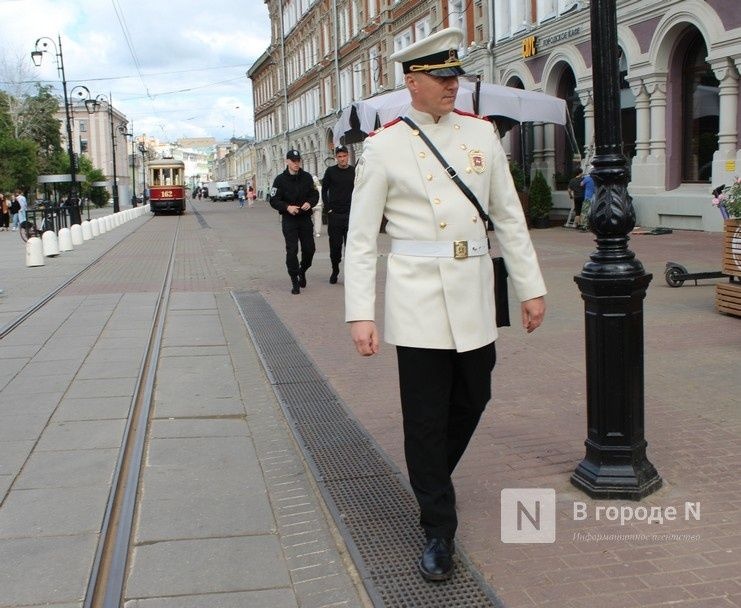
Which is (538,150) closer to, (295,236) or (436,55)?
(295,236)

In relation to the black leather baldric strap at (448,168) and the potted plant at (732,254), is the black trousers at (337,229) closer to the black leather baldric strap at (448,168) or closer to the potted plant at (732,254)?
the potted plant at (732,254)

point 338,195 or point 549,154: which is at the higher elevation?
point 549,154

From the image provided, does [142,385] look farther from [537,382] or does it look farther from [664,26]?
[664,26]

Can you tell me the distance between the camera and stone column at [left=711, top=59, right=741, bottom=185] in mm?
17688

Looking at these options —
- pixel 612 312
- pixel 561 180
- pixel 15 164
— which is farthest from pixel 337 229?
pixel 15 164

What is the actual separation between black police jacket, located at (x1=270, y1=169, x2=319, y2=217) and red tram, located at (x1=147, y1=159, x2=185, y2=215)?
4103cm

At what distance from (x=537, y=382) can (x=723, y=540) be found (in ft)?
9.09

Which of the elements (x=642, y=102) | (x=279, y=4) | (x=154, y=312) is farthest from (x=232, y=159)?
(x=154, y=312)

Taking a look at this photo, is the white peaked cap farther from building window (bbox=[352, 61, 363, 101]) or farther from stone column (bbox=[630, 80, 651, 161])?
building window (bbox=[352, 61, 363, 101])

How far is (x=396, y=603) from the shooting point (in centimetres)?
307

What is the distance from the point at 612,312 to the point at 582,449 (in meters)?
1.03

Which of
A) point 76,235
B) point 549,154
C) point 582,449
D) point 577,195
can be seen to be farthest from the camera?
point 549,154

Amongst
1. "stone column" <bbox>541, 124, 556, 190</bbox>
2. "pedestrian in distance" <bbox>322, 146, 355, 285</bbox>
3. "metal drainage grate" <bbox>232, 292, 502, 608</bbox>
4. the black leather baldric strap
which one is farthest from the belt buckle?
"stone column" <bbox>541, 124, 556, 190</bbox>

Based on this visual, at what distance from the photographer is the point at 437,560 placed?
3.23 metres
